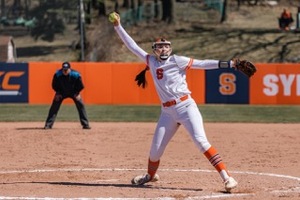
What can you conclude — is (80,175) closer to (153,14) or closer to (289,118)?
(289,118)

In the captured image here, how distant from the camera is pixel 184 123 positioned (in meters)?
10.7

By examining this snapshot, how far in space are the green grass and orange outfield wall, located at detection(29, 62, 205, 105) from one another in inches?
29.2

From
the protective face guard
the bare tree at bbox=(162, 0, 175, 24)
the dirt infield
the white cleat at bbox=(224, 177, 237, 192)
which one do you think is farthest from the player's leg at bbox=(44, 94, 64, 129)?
the bare tree at bbox=(162, 0, 175, 24)

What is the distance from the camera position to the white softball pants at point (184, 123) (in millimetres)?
10648

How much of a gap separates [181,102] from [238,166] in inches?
132

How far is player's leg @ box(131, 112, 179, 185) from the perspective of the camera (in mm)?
10977

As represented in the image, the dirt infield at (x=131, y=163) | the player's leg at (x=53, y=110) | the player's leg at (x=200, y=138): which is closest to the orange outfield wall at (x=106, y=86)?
the dirt infield at (x=131, y=163)

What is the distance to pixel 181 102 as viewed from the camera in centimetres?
1073

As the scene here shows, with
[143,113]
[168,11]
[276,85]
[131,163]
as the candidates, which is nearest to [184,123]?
[131,163]

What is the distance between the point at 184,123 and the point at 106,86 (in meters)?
20.2

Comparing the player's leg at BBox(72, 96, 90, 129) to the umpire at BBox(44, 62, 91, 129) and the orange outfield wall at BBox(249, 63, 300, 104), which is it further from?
the orange outfield wall at BBox(249, 63, 300, 104)

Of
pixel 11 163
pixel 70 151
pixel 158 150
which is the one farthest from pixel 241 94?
pixel 158 150

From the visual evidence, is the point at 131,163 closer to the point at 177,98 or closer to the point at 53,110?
the point at 177,98

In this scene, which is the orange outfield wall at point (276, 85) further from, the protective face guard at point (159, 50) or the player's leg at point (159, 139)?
the protective face guard at point (159, 50)
